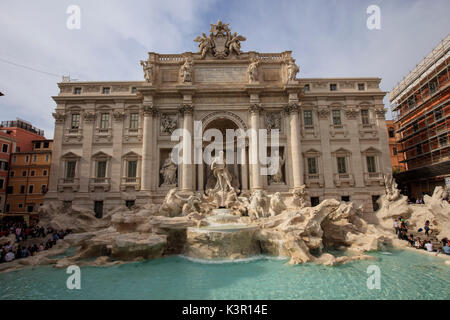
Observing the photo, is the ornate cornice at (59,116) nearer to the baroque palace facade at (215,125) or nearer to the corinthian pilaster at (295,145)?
the baroque palace facade at (215,125)

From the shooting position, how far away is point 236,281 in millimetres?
7770

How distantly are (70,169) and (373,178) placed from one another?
27.4 m

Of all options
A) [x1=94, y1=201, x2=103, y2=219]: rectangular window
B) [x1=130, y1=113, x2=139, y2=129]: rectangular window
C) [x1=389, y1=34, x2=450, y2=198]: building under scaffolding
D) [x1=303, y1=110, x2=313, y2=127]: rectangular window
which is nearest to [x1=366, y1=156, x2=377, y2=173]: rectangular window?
[x1=389, y1=34, x2=450, y2=198]: building under scaffolding

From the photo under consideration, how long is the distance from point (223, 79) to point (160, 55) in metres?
6.48

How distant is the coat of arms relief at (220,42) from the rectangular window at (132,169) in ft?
38.5

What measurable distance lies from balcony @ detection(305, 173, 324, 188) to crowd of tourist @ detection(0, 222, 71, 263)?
1918 centimetres

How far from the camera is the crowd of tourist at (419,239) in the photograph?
1104 centimetres

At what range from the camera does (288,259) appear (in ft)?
34.0

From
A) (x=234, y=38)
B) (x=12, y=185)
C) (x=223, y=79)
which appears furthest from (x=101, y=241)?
(x=12, y=185)

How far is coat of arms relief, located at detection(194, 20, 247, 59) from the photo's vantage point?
21.0 metres

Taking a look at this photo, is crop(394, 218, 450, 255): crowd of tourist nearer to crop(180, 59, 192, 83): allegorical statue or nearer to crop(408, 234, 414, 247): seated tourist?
crop(408, 234, 414, 247): seated tourist

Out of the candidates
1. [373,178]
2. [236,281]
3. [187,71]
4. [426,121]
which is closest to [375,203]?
[373,178]

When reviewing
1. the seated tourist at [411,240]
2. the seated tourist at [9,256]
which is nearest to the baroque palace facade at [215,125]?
the seated tourist at [411,240]
